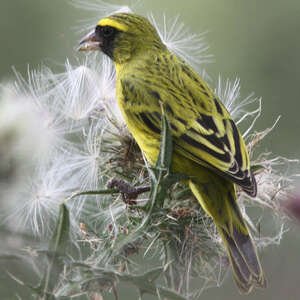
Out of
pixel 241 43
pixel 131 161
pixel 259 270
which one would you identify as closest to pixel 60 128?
pixel 131 161

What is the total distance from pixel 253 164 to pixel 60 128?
3.50 ft

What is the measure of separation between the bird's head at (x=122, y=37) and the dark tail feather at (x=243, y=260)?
1636mm

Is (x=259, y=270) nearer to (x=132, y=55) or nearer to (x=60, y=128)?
(x=60, y=128)

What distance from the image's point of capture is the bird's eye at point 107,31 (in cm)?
408

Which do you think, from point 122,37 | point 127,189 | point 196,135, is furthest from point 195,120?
point 122,37

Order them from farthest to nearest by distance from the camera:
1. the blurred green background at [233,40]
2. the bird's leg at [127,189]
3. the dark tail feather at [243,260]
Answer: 1. the blurred green background at [233,40]
2. the bird's leg at [127,189]
3. the dark tail feather at [243,260]

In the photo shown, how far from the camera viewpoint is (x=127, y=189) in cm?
292

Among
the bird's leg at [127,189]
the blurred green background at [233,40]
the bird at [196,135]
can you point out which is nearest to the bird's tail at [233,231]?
the bird at [196,135]

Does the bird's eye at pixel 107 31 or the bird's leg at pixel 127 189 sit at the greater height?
the bird's eye at pixel 107 31

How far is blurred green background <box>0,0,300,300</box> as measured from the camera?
6996mm

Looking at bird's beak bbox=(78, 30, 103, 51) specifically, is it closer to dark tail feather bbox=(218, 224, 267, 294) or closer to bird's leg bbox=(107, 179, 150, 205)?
bird's leg bbox=(107, 179, 150, 205)

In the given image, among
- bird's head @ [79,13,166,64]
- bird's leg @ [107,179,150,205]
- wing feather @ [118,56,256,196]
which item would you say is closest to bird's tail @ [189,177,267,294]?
wing feather @ [118,56,256,196]

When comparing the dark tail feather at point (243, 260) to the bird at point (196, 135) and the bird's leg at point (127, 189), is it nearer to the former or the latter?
the bird at point (196, 135)

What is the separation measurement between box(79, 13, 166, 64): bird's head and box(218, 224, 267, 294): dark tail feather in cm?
164
